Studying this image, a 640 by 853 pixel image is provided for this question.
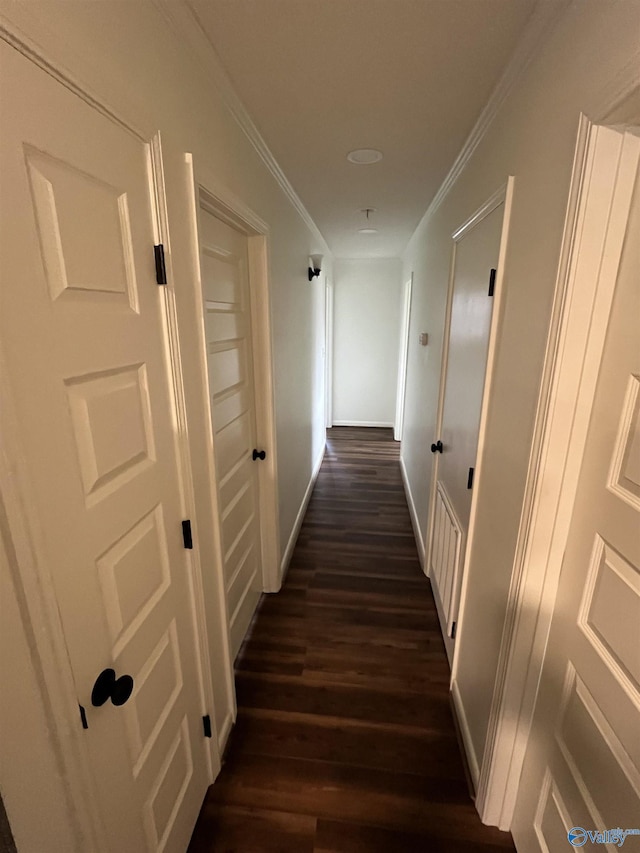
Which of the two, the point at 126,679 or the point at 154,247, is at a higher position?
the point at 154,247

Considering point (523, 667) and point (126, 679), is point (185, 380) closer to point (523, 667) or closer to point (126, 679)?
point (126, 679)

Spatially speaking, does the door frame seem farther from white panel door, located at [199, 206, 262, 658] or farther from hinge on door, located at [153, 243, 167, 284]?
hinge on door, located at [153, 243, 167, 284]

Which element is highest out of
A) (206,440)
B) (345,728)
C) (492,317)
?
(492,317)

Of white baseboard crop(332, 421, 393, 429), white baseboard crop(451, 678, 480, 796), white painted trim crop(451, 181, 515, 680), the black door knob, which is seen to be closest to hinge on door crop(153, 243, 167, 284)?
the black door knob

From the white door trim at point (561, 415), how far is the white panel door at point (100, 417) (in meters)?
0.99

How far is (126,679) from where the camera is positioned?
878 mm

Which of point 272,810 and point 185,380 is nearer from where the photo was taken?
point 185,380

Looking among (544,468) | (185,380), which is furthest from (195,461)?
(544,468)

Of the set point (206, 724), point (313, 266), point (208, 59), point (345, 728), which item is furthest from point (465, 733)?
point (313, 266)

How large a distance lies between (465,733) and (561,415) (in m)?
1.44

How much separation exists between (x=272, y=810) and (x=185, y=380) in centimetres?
156

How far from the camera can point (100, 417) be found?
81 cm

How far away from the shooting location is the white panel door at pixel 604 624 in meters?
0.82

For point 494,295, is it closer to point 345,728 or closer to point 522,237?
point 522,237
